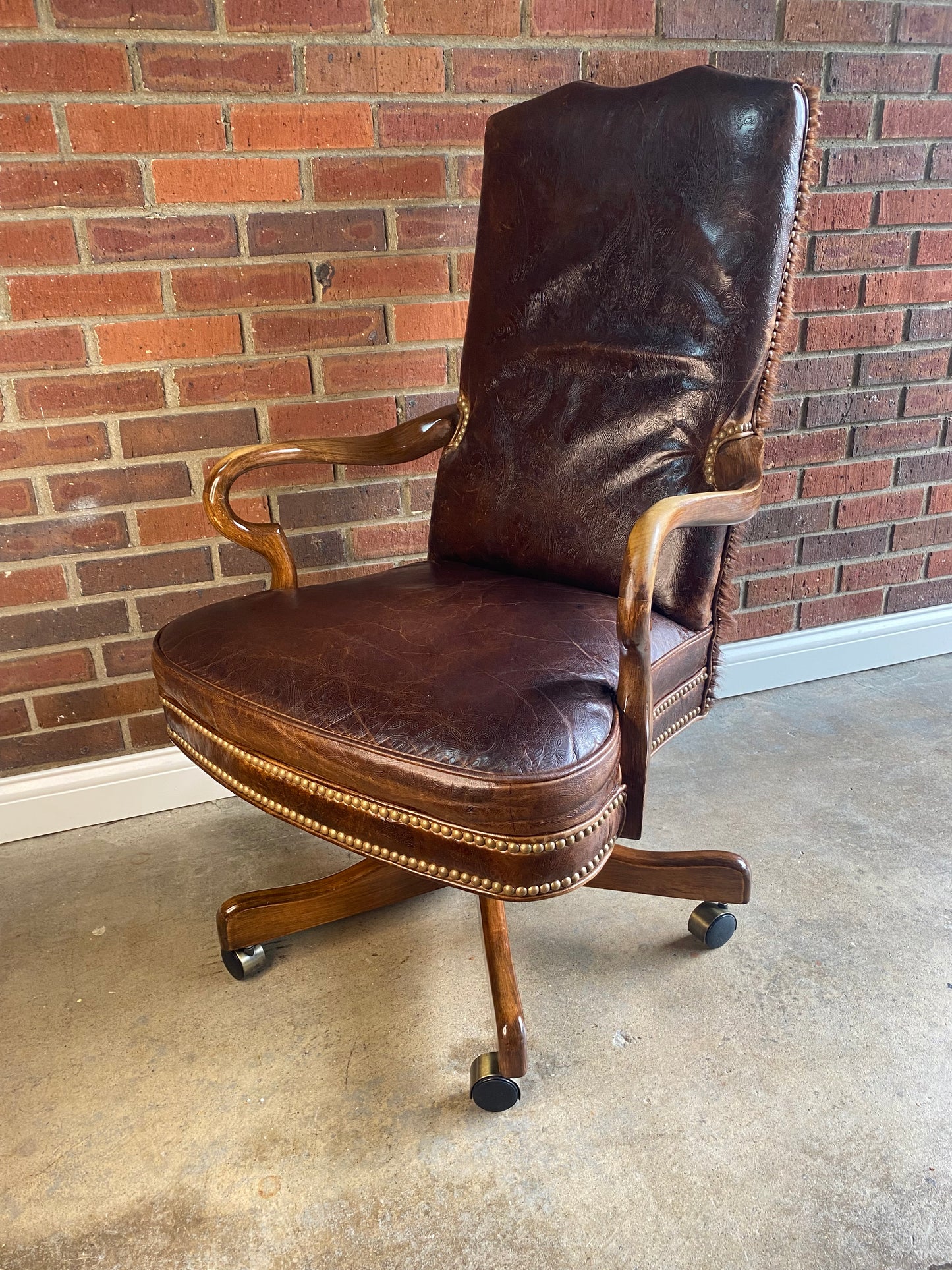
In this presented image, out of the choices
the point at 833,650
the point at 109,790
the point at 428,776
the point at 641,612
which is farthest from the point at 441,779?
the point at 833,650

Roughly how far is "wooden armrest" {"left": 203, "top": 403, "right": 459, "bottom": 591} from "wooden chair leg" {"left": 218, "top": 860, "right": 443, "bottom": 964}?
1.42ft

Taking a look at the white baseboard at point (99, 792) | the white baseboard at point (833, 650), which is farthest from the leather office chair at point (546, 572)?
the white baseboard at point (833, 650)

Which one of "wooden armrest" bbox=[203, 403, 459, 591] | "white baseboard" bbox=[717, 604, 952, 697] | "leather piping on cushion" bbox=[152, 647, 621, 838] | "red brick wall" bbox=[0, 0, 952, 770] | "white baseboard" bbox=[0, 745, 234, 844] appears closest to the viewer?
"leather piping on cushion" bbox=[152, 647, 621, 838]

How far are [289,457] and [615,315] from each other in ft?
1.64

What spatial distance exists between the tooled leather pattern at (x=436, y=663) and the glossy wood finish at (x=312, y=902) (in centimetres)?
34

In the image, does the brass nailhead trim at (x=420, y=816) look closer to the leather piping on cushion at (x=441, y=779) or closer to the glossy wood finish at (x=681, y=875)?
the leather piping on cushion at (x=441, y=779)

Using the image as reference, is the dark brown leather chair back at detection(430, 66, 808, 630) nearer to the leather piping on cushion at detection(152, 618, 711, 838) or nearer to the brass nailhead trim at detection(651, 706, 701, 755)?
the brass nailhead trim at detection(651, 706, 701, 755)

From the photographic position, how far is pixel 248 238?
1.57 meters

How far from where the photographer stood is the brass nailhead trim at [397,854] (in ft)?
3.15

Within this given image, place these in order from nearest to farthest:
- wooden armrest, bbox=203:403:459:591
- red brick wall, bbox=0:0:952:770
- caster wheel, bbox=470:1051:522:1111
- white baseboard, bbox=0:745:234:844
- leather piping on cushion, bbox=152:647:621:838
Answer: leather piping on cushion, bbox=152:647:621:838
caster wheel, bbox=470:1051:522:1111
wooden armrest, bbox=203:403:459:591
red brick wall, bbox=0:0:952:770
white baseboard, bbox=0:745:234:844

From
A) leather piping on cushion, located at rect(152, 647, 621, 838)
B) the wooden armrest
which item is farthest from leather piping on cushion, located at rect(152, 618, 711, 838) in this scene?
the wooden armrest

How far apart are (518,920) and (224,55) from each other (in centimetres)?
139

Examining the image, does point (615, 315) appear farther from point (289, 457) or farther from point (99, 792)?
point (99, 792)

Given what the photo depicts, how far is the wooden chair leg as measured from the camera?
52.4 inches
